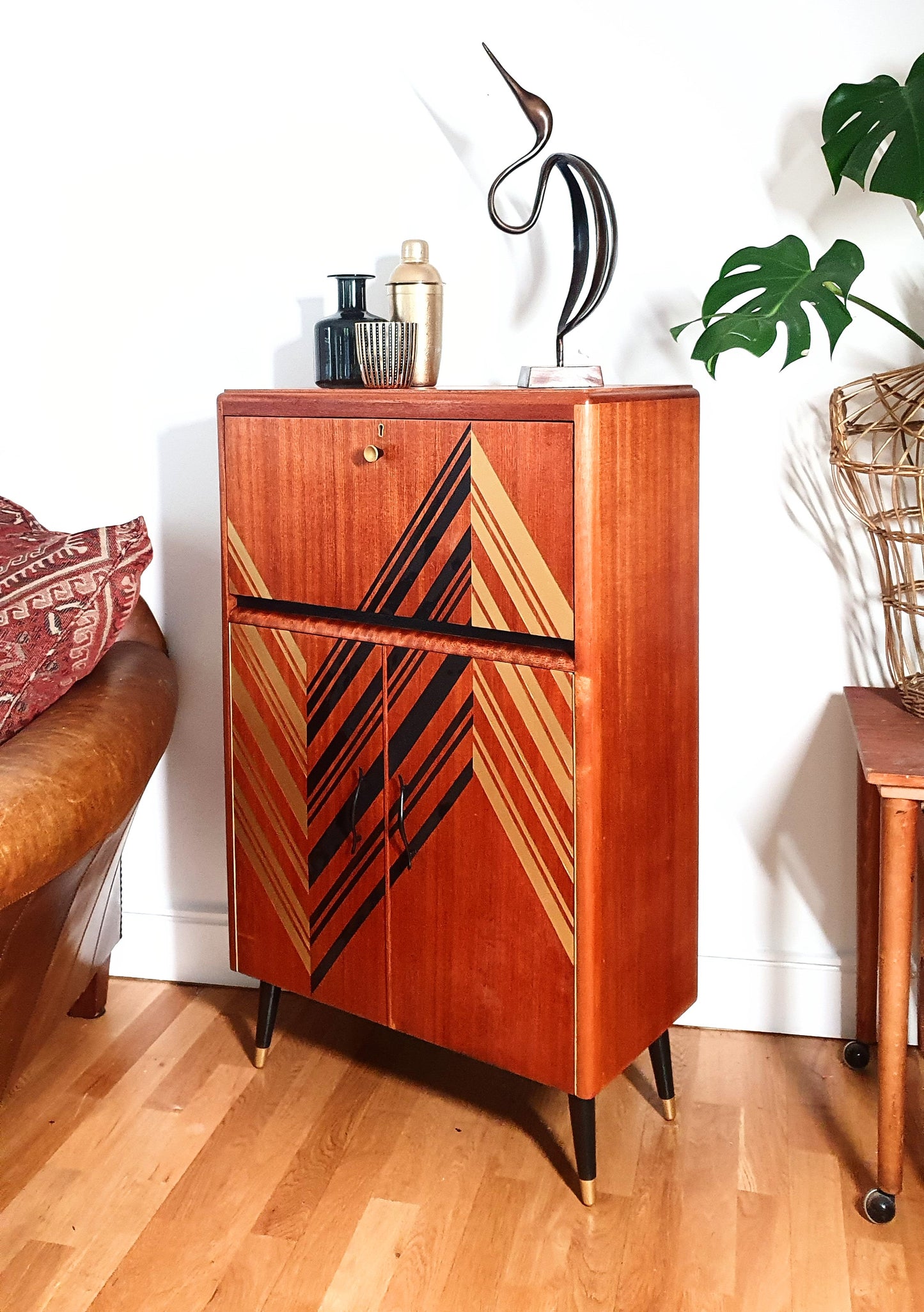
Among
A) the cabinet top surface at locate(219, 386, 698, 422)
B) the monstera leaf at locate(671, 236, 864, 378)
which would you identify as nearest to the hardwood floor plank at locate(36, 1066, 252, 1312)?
the cabinet top surface at locate(219, 386, 698, 422)

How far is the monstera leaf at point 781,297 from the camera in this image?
5.12 feet

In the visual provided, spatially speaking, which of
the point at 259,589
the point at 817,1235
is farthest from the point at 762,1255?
the point at 259,589

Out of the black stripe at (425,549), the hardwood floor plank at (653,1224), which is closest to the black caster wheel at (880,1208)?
the hardwood floor plank at (653,1224)

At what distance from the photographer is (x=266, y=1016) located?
6.47 ft

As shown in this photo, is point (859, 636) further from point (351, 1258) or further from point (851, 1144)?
point (351, 1258)

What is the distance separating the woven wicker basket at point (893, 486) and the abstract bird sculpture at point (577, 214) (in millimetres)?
377

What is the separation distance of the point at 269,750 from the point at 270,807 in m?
0.09

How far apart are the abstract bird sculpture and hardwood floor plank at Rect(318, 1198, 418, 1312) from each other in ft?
3.87

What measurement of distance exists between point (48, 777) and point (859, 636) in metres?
1.23

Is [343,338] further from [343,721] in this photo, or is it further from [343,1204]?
[343,1204]

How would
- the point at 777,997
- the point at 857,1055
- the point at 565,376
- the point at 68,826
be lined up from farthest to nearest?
the point at 777,997
the point at 857,1055
the point at 565,376
the point at 68,826

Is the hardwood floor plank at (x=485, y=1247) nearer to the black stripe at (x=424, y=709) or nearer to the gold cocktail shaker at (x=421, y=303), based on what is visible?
the black stripe at (x=424, y=709)

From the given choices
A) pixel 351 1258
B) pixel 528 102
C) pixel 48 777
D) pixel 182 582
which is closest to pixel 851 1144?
pixel 351 1258

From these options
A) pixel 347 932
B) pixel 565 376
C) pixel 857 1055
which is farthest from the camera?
pixel 857 1055
